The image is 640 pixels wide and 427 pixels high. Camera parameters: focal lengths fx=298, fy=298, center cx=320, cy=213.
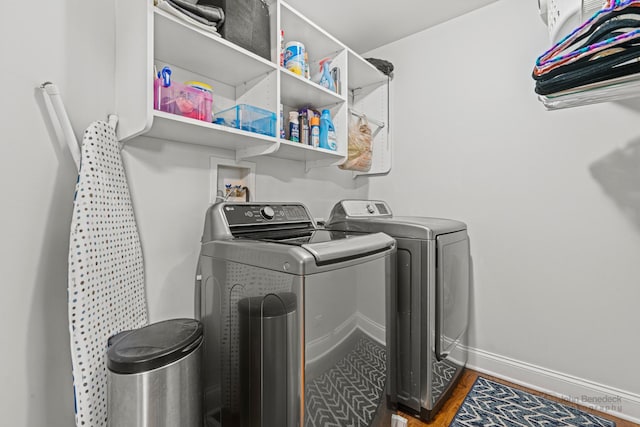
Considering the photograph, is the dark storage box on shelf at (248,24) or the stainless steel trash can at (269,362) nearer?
the stainless steel trash can at (269,362)

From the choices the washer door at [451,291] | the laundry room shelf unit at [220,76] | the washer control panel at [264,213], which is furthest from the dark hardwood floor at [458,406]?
the laundry room shelf unit at [220,76]

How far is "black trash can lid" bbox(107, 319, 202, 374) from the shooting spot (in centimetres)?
87

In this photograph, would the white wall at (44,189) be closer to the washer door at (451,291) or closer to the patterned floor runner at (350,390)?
the patterned floor runner at (350,390)

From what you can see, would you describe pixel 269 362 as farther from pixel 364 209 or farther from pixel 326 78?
pixel 326 78

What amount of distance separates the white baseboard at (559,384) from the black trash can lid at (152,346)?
192cm

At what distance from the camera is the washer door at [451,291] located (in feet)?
5.18

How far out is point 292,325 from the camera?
3.17 feet

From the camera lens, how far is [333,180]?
7.97 feet

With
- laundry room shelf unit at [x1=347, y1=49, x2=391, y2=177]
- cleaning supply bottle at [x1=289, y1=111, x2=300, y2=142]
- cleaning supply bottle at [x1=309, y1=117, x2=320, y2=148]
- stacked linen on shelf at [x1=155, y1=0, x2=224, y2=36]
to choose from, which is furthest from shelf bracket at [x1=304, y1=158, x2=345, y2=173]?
stacked linen on shelf at [x1=155, y1=0, x2=224, y2=36]

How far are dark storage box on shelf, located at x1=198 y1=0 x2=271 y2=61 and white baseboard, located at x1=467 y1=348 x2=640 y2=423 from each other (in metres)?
2.34

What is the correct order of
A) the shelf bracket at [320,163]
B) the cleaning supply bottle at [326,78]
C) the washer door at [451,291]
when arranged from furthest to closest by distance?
the shelf bracket at [320,163], the cleaning supply bottle at [326,78], the washer door at [451,291]

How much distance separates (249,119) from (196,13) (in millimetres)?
471

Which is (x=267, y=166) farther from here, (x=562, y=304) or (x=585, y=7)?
(x=562, y=304)

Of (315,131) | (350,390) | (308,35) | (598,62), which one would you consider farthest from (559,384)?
(308,35)
